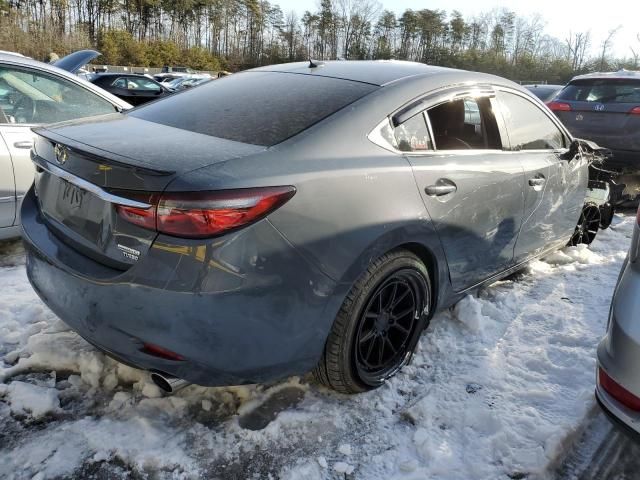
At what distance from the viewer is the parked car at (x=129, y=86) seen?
15.4 metres

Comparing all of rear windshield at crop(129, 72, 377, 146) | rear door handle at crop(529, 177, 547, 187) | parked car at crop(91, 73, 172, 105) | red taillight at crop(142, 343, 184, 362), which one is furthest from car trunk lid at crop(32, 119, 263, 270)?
parked car at crop(91, 73, 172, 105)

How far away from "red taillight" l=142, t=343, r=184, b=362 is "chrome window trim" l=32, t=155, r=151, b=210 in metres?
0.51

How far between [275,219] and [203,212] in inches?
10.2

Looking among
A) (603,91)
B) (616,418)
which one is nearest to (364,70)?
(616,418)

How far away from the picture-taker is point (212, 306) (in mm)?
1868

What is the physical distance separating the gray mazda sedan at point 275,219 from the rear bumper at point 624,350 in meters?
0.87

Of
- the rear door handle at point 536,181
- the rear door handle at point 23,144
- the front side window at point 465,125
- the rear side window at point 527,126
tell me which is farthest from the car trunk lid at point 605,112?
the rear door handle at point 23,144

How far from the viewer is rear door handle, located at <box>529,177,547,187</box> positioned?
3385mm

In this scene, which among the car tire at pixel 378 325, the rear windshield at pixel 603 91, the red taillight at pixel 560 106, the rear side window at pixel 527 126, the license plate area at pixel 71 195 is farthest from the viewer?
the red taillight at pixel 560 106

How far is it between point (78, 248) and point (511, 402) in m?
2.09

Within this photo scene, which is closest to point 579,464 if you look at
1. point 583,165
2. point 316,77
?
point 316,77

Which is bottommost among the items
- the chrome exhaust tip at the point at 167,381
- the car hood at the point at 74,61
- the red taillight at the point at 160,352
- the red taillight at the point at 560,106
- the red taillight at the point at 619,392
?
the chrome exhaust tip at the point at 167,381

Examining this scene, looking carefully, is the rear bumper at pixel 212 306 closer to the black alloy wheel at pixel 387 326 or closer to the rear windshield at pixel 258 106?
the black alloy wheel at pixel 387 326

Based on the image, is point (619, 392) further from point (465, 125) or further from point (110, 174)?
point (110, 174)
